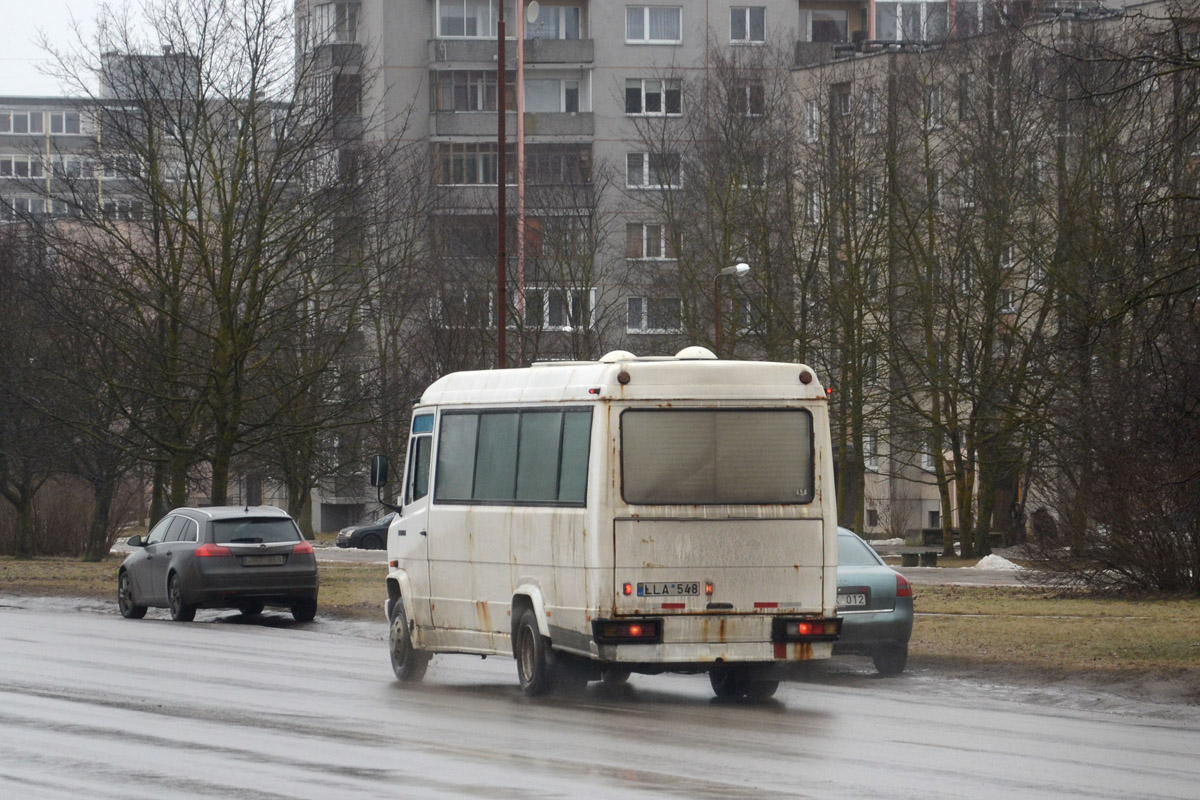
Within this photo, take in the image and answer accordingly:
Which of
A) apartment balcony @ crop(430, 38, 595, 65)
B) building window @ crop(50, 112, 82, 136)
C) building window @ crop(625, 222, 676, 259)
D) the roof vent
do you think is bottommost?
the roof vent

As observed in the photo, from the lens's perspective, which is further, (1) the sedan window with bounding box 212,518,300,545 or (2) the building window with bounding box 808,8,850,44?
(2) the building window with bounding box 808,8,850,44

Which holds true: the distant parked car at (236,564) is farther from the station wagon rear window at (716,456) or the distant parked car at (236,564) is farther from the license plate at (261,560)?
the station wagon rear window at (716,456)

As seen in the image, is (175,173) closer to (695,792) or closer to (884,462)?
(695,792)

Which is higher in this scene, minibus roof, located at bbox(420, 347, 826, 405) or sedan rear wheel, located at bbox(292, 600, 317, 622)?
minibus roof, located at bbox(420, 347, 826, 405)

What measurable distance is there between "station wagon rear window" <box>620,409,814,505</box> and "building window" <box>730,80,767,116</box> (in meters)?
39.9

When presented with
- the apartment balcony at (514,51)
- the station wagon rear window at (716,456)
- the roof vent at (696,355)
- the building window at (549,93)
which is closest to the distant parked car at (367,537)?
the apartment balcony at (514,51)

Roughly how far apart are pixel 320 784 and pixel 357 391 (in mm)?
29503

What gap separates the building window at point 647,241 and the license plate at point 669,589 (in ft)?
133

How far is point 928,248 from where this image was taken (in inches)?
1875

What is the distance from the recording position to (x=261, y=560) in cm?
2731

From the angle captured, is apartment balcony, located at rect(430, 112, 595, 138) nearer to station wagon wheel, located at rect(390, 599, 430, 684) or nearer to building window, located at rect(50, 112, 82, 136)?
station wagon wheel, located at rect(390, 599, 430, 684)

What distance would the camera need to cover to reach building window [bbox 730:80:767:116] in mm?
54719

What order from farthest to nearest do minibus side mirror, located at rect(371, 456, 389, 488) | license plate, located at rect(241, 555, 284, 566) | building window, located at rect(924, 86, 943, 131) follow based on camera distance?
building window, located at rect(924, 86, 943, 131), license plate, located at rect(241, 555, 284, 566), minibus side mirror, located at rect(371, 456, 389, 488)

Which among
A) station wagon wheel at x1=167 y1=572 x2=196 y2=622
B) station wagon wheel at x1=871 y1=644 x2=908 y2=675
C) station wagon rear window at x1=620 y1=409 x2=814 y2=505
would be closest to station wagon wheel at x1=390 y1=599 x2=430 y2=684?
station wagon rear window at x1=620 y1=409 x2=814 y2=505
